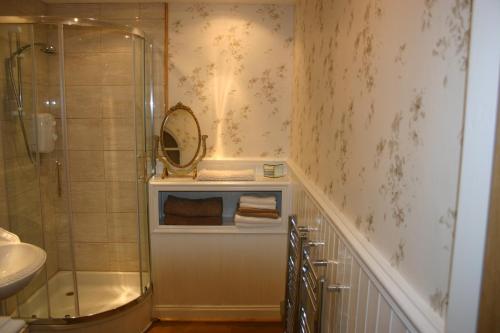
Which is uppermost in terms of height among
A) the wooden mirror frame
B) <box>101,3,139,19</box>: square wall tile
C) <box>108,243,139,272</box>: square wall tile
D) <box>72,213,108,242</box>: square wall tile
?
<box>101,3,139,19</box>: square wall tile

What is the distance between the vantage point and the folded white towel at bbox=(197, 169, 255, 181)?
2.51 metres

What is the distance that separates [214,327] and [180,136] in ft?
4.56

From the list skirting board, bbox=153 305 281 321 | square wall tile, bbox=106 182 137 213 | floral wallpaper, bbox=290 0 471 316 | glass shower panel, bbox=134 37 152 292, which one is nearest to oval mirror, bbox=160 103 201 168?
glass shower panel, bbox=134 37 152 292

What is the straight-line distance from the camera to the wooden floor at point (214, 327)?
8.21ft

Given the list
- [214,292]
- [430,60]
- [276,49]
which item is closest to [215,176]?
[214,292]

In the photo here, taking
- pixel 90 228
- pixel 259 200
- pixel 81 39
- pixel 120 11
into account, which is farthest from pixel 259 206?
pixel 120 11

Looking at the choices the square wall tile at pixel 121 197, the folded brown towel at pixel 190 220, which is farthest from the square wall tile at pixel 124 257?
the folded brown towel at pixel 190 220

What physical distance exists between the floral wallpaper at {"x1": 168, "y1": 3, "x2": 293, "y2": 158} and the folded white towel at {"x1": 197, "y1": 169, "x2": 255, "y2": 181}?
238 mm

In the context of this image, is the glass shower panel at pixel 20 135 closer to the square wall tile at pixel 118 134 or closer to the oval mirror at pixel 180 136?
the square wall tile at pixel 118 134

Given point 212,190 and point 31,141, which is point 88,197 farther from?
point 212,190

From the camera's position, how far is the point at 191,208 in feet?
8.30

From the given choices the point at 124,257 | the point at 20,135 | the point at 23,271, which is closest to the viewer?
the point at 23,271

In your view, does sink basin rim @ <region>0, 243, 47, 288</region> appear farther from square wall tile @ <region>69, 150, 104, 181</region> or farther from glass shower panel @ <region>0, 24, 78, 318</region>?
square wall tile @ <region>69, 150, 104, 181</region>

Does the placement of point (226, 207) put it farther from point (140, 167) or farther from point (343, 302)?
point (343, 302)
